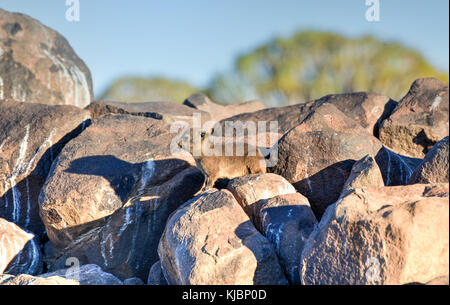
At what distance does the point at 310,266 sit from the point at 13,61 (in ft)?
20.8

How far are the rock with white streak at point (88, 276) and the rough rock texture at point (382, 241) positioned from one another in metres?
1.79

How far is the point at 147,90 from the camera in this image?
66.6 feet

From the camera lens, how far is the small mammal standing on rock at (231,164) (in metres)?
5.29

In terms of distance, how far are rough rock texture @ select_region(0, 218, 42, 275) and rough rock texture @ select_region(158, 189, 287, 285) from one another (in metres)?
1.75

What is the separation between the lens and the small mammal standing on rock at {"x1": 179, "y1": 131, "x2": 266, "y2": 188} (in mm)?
5285

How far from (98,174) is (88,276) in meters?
1.03

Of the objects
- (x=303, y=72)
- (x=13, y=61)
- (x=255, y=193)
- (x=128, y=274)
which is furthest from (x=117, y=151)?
(x=303, y=72)

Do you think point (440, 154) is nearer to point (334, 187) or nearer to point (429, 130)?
point (334, 187)

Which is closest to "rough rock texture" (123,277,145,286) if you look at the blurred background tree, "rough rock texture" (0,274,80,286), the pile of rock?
the pile of rock

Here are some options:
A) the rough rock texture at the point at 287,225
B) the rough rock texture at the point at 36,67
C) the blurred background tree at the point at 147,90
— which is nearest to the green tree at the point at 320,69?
the blurred background tree at the point at 147,90

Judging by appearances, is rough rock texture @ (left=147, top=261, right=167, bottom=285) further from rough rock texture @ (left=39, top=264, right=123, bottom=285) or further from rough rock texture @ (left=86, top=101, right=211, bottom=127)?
rough rock texture @ (left=86, top=101, right=211, bottom=127)

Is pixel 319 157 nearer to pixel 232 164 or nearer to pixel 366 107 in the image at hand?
pixel 232 164

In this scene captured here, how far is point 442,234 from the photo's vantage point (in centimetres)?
309

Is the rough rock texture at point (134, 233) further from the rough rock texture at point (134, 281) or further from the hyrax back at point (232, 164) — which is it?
the hyrax back at point (232, 164)
